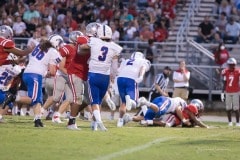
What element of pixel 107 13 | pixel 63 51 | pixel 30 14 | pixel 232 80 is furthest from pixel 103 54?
pixel 30 14

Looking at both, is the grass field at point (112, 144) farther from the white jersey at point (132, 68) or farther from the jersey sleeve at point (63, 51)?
the white jersey at point (132, 68)

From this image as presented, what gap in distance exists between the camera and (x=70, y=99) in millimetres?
17297

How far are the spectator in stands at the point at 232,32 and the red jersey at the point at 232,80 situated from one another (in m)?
5.40

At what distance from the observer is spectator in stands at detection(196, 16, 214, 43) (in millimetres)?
29078

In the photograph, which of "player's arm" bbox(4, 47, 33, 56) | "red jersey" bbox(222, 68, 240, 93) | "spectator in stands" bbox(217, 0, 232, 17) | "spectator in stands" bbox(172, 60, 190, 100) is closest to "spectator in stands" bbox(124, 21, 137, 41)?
"spectator in stands" bbox(217, 0, 232, 17)

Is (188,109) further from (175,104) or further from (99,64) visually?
(99,64)

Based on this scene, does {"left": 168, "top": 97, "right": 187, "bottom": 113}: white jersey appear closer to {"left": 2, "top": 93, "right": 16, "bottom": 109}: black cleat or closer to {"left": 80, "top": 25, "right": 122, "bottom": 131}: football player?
{"left": 80, "top": 25, "right": 122, "bottom": 131}: football player

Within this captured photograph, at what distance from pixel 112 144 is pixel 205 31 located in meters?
16.1

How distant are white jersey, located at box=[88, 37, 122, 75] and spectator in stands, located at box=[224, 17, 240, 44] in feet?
42.2

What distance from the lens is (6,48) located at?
16.7 meters

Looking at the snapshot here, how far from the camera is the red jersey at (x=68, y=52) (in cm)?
1797

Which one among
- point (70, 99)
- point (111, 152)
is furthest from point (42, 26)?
point (111, 152)

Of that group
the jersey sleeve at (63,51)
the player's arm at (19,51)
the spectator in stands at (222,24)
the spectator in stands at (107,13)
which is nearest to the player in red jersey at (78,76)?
the player's arm at (19,51)

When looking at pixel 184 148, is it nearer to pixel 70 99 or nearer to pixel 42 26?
pixel 70 99
